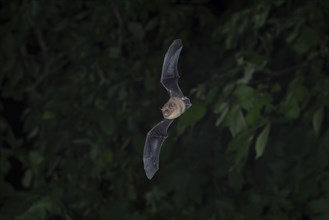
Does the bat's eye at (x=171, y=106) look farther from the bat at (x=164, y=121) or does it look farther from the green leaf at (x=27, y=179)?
the green leaf at (x=27, y=179)

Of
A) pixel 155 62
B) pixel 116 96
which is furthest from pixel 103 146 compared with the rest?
pixel 155 62

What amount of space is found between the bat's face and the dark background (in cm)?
92

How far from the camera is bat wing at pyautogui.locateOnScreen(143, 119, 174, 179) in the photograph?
101 centimetres

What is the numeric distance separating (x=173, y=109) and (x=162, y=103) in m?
1.75

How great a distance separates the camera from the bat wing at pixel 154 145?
3.31 ft

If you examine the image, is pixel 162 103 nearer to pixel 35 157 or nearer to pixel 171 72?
pixel 35 157

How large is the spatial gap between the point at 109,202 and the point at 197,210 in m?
0.34

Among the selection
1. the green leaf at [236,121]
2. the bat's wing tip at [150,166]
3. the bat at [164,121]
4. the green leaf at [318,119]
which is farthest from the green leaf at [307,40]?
the bat's wing tip at [150,166]

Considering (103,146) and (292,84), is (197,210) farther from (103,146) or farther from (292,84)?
(292,84)

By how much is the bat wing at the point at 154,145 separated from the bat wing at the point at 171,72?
47 mm

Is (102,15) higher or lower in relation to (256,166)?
higher

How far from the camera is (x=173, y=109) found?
88cm

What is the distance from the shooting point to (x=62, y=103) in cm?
265

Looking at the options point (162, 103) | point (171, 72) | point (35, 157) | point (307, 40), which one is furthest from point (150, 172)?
point (35, 157)
